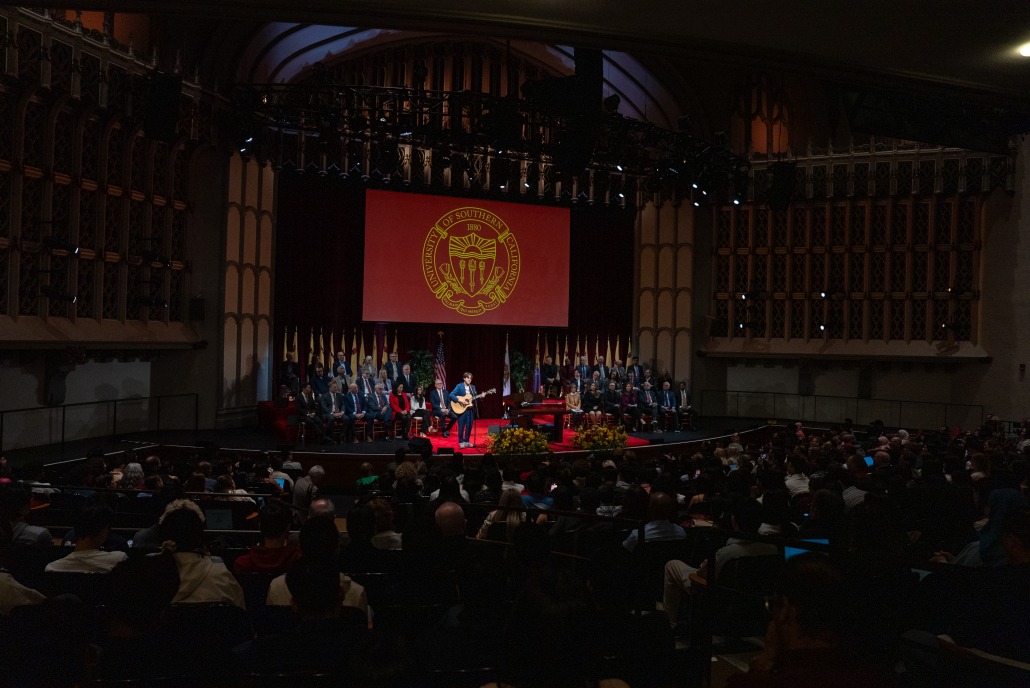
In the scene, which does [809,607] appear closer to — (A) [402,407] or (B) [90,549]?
(B) [90,549]

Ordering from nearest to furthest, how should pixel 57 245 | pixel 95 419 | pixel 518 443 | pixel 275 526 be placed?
pixel 275 526
pixel 57 245
pixel 518 443
pixel 95 419

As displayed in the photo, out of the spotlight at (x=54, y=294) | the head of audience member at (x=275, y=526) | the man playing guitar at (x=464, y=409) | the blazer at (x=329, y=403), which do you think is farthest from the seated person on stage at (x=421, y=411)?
the head of audience member at (x=275, y=526)

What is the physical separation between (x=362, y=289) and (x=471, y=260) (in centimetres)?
234

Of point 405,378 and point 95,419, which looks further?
point 405,378

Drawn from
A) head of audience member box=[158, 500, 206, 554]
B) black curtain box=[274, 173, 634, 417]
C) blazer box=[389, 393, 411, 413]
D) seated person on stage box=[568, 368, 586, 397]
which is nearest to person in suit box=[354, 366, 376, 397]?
blazer box=[389, 393, 411, 413]

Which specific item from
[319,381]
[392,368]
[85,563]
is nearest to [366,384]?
[319,381]

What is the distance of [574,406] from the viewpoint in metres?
14.7

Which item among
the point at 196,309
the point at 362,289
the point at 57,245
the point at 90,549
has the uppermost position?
the point at 57,245

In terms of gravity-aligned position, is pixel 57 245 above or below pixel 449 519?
above

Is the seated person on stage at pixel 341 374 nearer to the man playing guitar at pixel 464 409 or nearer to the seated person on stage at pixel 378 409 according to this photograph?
the seated person on stage at pixel 378 409

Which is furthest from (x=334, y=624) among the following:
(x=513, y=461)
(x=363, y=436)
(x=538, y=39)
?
(x=363, y=436)

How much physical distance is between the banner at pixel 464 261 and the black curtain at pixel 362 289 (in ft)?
0.97

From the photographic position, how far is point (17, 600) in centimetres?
300

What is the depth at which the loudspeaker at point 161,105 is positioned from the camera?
35.7 feet
